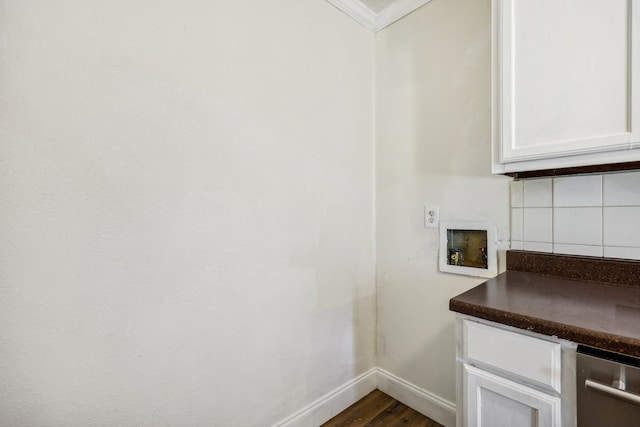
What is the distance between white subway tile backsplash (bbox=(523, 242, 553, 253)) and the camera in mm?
1279

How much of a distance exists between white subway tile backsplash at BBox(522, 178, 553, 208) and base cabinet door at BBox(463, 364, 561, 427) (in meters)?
0.79

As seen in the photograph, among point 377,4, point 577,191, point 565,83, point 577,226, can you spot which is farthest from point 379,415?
point 377,4

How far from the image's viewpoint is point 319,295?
5.26 ft

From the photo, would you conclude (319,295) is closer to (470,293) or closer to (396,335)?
(396,335)

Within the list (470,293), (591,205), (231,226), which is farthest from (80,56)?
(591,205)

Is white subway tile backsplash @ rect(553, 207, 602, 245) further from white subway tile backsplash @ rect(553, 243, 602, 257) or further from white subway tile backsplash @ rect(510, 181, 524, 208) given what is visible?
white subway tile backsplash @ rect(510, 181, 524, 208)

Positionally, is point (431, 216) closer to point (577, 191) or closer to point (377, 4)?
point (577, 191)

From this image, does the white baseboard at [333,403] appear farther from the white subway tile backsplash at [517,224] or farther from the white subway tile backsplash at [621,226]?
the white subway tile backsplash at [621,226]

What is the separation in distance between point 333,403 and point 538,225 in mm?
1397

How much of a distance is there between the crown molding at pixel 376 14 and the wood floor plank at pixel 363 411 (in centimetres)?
232

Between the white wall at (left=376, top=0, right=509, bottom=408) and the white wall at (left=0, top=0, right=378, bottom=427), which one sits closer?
the white wall at (left=0, top=0, right=378, bottom=427)

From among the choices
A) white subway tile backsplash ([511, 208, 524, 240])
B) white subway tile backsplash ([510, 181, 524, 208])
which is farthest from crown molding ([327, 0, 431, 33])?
white subway tile backsplash ([511, 208, 524, 240])

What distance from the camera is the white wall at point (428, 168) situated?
146cm

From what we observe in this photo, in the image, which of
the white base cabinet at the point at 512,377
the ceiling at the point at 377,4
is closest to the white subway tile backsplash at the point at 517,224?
the white base cabinet at the point at 512,377
